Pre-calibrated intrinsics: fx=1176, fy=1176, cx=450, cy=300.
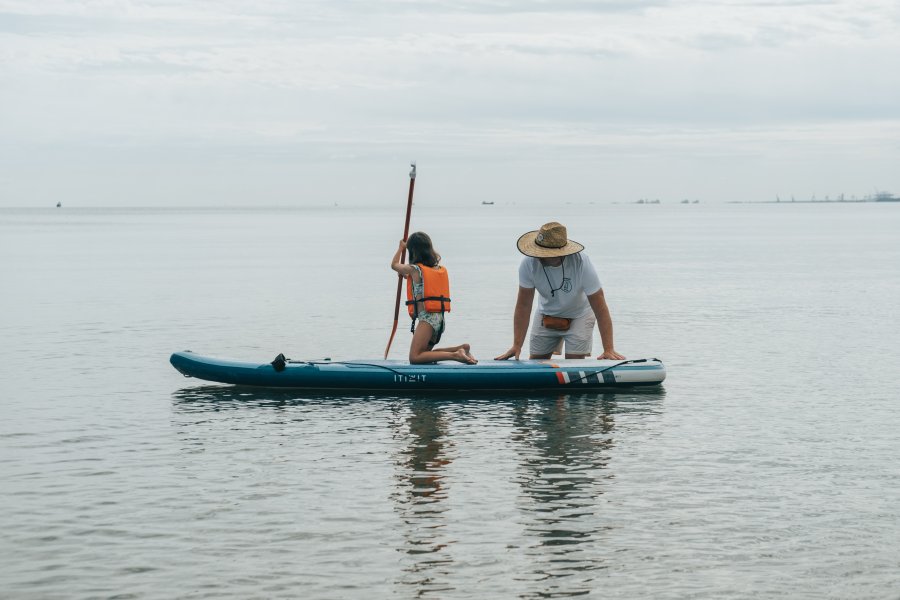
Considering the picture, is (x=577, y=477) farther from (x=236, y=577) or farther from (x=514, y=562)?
(x=236, y=577)

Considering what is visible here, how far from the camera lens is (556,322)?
43.3ft

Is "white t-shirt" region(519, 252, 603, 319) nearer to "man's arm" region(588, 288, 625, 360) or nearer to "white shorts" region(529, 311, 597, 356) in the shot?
"man's arm" region(588, 288, 625, 360)

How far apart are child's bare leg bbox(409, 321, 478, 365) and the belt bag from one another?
0.92 m

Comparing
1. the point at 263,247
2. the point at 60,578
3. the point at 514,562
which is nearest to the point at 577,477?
the point at 514,562

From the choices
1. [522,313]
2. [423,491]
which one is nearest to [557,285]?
[522,313]

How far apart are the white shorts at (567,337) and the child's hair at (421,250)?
58.9 inches

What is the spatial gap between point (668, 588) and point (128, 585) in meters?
3.11

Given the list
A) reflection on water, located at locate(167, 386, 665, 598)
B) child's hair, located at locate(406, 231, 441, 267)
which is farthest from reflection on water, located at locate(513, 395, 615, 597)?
child's hair, located at locate(406, 231, 441, 267)

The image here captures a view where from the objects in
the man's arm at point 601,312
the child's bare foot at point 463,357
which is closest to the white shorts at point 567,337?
Result: the man's arm at point 601,312

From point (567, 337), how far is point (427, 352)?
5.39 feet

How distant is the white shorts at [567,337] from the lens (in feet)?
43.7

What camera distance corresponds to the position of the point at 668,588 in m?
6.71

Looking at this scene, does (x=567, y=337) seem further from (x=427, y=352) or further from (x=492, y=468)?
(x=492, y=468)

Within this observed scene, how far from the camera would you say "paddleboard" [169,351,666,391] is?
13070 millimetres
